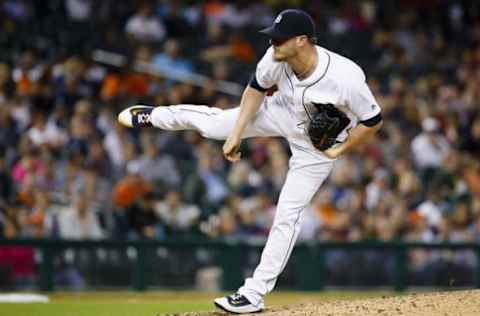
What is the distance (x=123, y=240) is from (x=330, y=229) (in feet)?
8.07

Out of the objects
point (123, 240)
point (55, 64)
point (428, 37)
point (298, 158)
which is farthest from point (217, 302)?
point (428, 37)

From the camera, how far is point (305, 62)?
8430 millimetres

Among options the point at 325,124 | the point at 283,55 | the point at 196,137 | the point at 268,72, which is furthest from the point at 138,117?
the point at 196,137

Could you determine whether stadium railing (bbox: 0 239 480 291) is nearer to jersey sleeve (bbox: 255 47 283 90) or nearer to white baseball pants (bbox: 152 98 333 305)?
white baseball pants (bbox: 152 98 333 305)

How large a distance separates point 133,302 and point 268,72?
13.6 feet

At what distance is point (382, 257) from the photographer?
1445 cm

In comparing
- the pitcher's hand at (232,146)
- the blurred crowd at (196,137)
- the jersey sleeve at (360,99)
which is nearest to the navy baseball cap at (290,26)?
the jersey sleeve at (360,99)

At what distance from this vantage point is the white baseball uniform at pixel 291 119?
27.7 ft

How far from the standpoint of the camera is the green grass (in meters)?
10.4

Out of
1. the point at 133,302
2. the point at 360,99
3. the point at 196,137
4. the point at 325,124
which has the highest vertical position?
the point at 360,99

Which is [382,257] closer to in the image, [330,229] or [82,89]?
[330,229]

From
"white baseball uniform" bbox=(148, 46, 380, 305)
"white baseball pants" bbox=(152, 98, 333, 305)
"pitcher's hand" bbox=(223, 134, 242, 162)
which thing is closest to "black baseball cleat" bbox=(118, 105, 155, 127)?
"white baseball uniform" bbox=(148, 46, 380, 305)

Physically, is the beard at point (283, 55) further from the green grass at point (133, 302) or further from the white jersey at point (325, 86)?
the green grass at point (133, 302)

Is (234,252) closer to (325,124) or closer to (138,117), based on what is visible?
(138,117)
